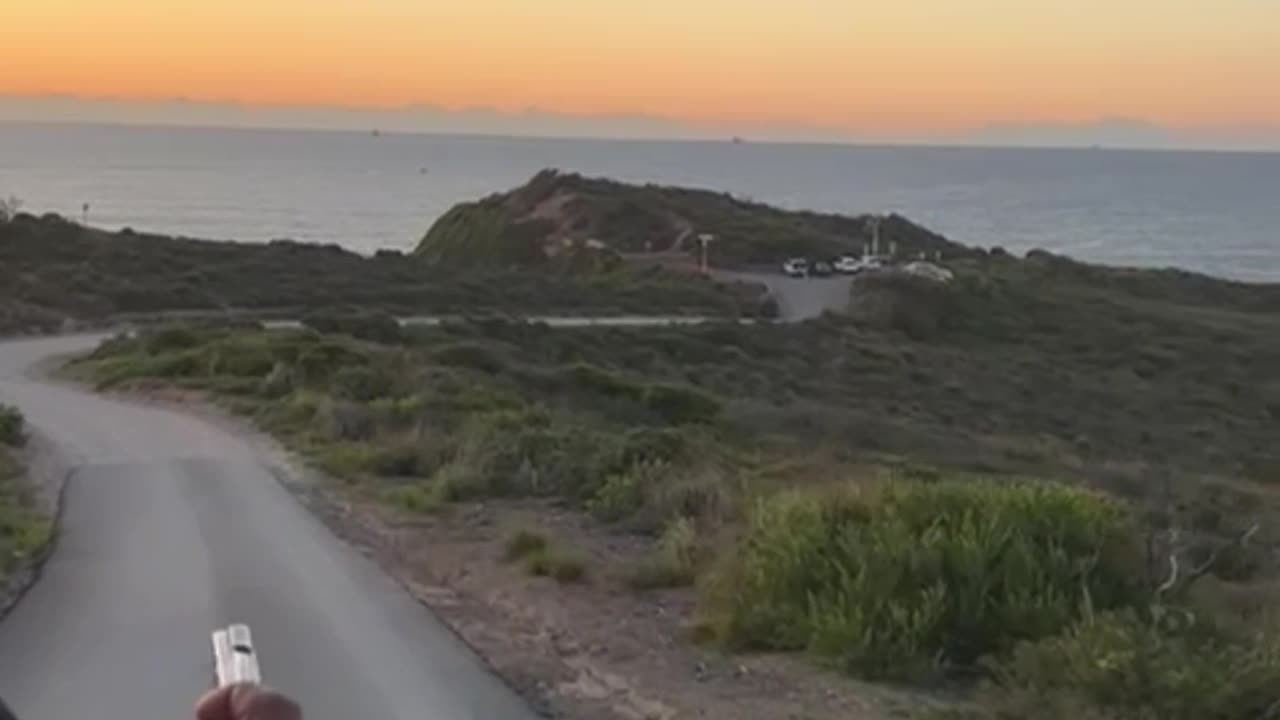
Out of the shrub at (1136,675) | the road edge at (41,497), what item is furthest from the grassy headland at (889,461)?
the road edge at (41,497)

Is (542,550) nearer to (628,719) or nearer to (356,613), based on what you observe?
(356,613)

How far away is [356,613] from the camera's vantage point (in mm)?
11188

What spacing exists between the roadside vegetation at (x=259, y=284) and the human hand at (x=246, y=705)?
5091 centimetres

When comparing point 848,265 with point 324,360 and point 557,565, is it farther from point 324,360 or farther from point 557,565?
point 557,565

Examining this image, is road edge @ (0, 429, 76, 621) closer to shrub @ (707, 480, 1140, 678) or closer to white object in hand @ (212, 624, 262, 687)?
shrub @ (707, 480, 1140, 678)

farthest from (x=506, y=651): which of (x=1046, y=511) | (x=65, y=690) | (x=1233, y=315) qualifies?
(x=1233, y=315)

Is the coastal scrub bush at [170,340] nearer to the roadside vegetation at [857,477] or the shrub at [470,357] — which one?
the roadside vegetation at [857,477]

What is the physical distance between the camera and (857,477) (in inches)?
597

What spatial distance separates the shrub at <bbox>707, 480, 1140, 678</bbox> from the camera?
955 centimetres

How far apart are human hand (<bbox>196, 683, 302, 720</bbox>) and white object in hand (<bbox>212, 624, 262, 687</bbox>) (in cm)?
3

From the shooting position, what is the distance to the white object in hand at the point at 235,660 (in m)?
2.22

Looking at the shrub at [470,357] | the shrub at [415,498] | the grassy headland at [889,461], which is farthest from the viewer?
the shrub at [470,357]

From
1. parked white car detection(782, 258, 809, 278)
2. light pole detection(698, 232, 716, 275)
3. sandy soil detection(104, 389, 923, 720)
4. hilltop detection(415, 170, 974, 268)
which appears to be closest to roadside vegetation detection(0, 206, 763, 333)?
light pole detection(698, 232, 716, 275)

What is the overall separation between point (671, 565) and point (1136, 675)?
4421 millimetres
